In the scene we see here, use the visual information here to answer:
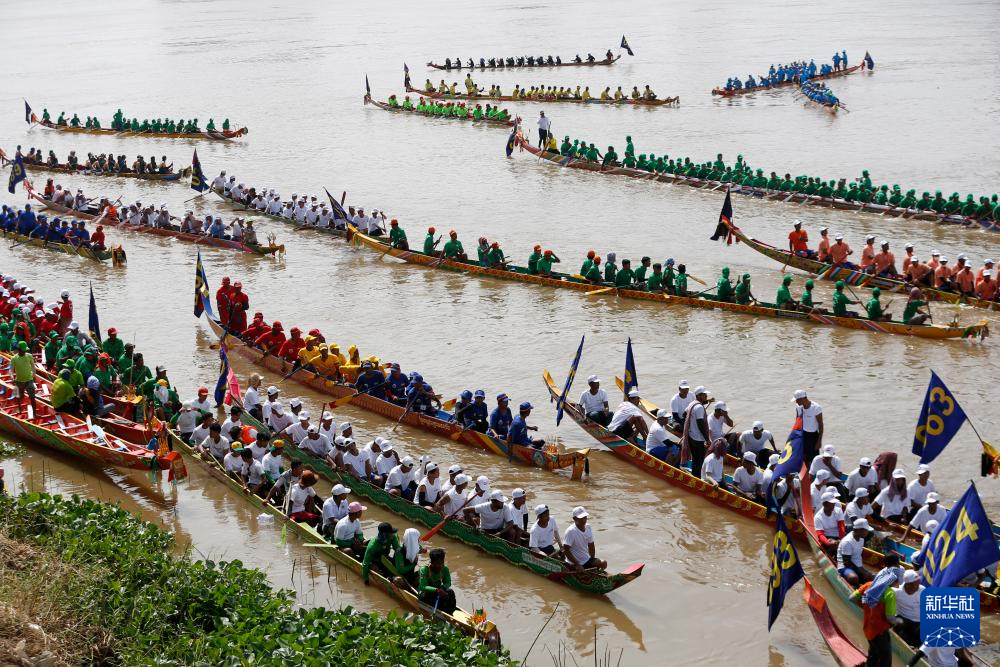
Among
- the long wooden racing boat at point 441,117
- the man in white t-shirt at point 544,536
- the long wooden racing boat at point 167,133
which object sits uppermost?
the long wooden racing boat at point 441,117

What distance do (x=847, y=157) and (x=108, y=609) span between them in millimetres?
32548

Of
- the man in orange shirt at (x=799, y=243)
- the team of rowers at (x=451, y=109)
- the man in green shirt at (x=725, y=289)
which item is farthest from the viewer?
the team of rowers at (x=451, y=109)

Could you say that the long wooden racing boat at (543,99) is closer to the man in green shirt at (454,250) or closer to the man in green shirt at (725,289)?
the man in green shirt at (454,250)

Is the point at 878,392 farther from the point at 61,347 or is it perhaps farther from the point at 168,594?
the point at 61,347

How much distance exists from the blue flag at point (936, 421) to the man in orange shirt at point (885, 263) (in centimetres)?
1003

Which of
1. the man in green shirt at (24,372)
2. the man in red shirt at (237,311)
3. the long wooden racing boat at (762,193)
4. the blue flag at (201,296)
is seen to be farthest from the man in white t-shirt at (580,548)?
the long wooden racing boat at (762,193)

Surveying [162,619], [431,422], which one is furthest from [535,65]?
[162,619]

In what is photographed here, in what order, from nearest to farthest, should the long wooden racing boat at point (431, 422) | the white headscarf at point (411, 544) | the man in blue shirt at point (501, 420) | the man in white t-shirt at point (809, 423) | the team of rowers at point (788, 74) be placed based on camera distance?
the white headscarf at point (411, 544)
the man in white t-shirt at point (809, 423)
the long wooden racing boat at point (431, 422)
the man in blue shirt at point (501, 420)
the team of rowers at point (788, 74)

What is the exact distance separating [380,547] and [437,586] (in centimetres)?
99

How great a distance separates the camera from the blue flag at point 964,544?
354 inches

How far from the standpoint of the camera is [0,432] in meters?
17.0

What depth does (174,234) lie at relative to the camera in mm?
30578

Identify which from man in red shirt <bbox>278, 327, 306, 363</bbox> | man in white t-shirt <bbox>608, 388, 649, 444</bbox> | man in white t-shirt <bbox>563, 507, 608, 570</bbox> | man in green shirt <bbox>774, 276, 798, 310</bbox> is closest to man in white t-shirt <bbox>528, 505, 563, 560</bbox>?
man in white t-shirt <bbox>563, 507, 608, 570</bbox>

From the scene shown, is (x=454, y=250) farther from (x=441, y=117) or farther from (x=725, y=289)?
(x=441, y=117)
